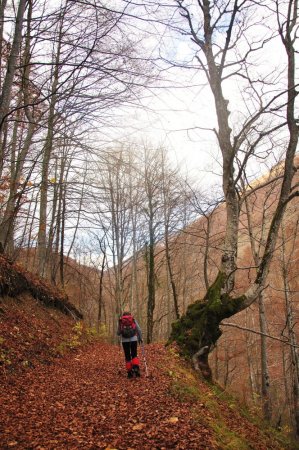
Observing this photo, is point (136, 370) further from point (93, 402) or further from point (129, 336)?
point (93, 402)

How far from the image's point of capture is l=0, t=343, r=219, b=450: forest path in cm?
384

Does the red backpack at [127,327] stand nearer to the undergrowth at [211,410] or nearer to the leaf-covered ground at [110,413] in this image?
the leaf-covered ground at [110,413]

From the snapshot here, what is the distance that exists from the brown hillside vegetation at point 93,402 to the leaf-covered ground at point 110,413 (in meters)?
0.01

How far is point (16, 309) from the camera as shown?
8914 mm

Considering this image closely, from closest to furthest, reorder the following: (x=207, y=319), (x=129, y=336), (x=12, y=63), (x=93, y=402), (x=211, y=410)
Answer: (x=12, y=63), (x=93, y=402), (x=211, y=410), (x=129, y=336), (x=207, y=319)

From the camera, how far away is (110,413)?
4875mm

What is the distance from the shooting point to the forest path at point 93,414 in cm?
384

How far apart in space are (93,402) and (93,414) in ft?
1.97

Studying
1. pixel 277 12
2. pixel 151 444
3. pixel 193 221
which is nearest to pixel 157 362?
pixel 151 444

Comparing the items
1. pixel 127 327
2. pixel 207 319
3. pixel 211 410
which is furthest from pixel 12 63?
pixel 207 319

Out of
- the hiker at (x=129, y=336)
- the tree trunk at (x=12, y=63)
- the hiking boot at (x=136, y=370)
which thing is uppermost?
the tree trunk at (x=12, y=63)

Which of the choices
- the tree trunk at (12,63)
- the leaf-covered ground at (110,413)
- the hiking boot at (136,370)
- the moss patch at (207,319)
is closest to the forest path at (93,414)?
the leaf-covered ground at (110,413)

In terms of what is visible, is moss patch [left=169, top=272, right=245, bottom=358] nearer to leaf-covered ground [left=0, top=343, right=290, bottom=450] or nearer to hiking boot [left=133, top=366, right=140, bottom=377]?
leaf-covered ground [left=0, top=343, right=290, bottom=450]

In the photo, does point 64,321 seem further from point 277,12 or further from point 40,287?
point 277,12
